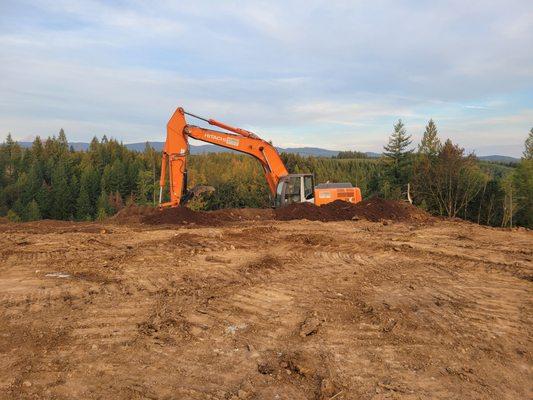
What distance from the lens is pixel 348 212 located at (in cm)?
1606

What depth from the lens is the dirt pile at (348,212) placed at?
15772 mm

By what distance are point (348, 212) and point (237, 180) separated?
59482 millimetres

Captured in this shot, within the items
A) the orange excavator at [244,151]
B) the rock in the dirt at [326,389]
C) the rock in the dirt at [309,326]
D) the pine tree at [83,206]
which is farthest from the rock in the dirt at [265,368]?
the pine tree at [83,206]

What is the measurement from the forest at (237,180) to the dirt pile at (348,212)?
6107 mm

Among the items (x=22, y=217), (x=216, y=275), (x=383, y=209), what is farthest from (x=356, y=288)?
(x=22, y=217)

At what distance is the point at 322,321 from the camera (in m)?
5.51

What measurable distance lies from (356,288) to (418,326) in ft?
5.71

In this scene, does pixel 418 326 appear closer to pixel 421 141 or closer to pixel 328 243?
pixel 328 243

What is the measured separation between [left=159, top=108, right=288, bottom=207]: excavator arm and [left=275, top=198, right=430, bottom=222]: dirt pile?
101 inches

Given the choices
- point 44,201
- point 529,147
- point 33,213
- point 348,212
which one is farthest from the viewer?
point 44,201

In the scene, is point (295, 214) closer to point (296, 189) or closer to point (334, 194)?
point (296, 189)

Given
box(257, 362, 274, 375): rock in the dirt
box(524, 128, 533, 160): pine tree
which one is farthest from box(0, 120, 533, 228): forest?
box(257, 362, 274, 375): rock in the dirt

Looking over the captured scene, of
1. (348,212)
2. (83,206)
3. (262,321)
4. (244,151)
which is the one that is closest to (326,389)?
(262,321)

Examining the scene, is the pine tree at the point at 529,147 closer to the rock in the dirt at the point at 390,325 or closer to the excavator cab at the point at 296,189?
the excavator cab at the point at 296,189
